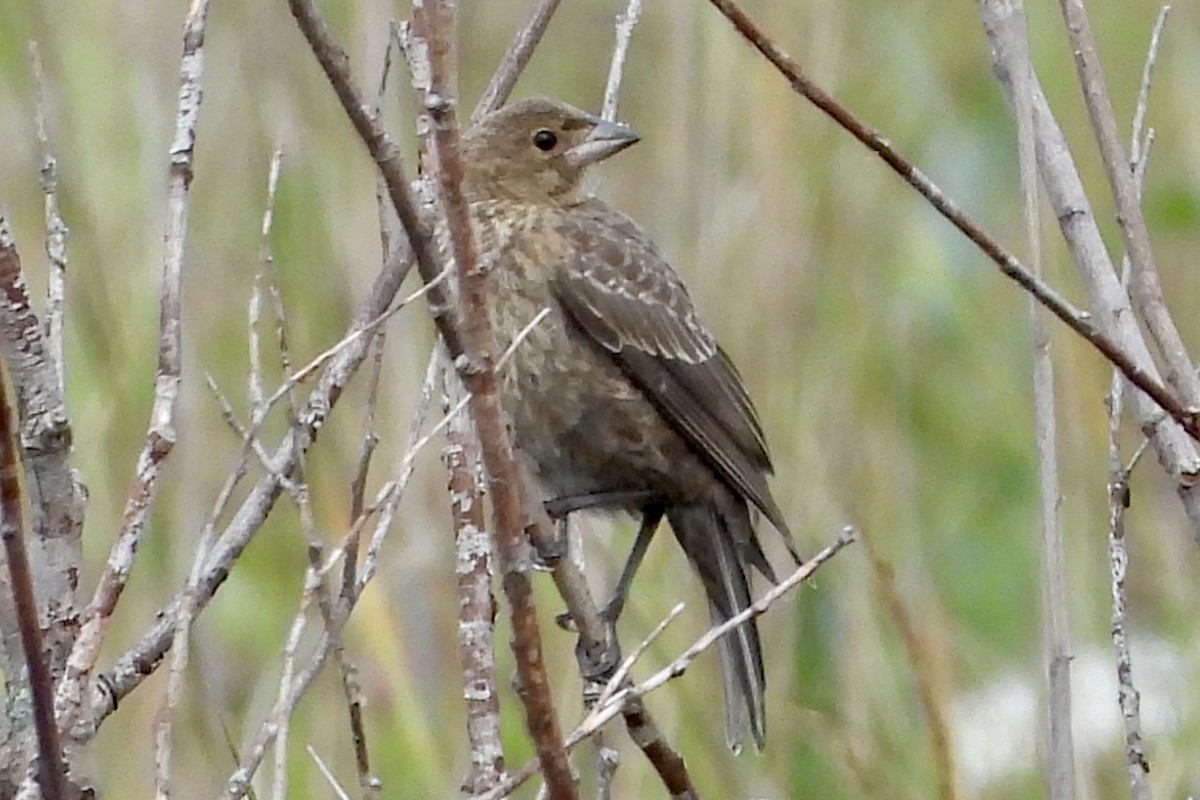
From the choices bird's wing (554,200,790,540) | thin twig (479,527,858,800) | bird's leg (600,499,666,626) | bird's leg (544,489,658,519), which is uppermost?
bird's wing (554,200,790,540)

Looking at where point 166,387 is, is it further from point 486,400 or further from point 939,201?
point 939,201

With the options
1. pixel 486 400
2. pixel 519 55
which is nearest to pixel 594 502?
pixel 519 55

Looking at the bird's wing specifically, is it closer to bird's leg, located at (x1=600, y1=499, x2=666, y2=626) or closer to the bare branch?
bird's leg, located at (x1=600, y1=499, x2=666, y2=626)

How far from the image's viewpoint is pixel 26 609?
1.42m

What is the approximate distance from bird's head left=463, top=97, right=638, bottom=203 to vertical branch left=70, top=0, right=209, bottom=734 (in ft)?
5.83

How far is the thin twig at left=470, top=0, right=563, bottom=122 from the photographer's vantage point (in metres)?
2.33

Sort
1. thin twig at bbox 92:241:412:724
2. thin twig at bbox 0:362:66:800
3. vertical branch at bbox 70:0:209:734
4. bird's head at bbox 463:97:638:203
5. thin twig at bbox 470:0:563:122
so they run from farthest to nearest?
bird's head at bbox 463:97:638:203 < thin twig at bbox 470:0:563:122 < thin twig at bbox 92:241:412:724 < vertical branch at bbox 70:0:209:734 < thin twig at bbox 0:362:66:800

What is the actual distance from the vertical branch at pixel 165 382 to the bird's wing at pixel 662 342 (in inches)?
60.1

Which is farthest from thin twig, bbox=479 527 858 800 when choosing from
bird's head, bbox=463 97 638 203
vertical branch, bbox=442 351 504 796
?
bird's head, bbox=463 97 638 203

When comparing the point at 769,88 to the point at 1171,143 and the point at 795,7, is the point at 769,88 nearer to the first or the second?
the point at 795,7

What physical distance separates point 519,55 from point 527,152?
49.1 inches

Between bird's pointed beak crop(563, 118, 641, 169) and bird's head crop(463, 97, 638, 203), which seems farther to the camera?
bird's head crop(463, 97, 638, 203)

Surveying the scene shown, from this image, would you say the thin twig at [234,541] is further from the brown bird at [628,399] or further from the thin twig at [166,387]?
the brown bird at [628,399]

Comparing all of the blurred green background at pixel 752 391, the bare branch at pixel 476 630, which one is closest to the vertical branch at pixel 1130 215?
the bare branch at pixel 476 630
